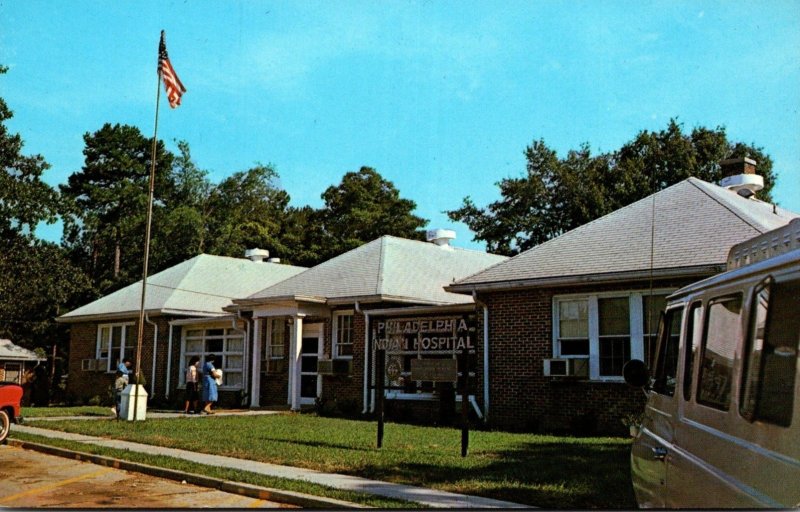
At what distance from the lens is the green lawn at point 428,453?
8.97 metres

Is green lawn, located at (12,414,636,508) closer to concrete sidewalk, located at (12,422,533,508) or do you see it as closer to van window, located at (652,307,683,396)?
concrete sidewalk, located at (12,422,533,508)

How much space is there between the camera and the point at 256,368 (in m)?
23.8

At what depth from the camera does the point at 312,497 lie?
27.8ft

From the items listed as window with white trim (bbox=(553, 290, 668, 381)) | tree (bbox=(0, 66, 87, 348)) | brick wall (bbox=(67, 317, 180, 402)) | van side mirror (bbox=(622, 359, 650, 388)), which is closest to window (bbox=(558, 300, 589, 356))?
window with white trim (bbox=(553, 290, 668, 381))

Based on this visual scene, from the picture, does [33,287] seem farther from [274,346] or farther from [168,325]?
[274,346]

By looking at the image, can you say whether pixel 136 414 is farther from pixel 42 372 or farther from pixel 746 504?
pixel 42 372

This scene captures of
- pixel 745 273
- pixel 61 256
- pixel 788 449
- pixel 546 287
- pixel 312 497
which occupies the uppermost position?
pixel 61 256

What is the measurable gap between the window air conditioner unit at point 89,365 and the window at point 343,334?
1217 centimetres

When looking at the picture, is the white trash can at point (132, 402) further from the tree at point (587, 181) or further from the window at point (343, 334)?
the tree at point (587, 181)

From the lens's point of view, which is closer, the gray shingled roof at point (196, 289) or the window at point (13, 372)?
the gray shingled roof at point (196, 289)

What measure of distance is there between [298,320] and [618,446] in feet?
36.8

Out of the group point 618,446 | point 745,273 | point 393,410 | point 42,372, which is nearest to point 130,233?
point 42,372

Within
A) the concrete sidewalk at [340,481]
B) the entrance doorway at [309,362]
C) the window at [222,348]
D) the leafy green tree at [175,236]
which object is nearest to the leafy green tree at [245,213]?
the leafy green tree at [175,236]

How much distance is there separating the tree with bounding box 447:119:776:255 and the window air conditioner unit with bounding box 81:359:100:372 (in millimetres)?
20962
